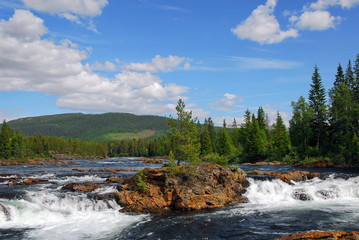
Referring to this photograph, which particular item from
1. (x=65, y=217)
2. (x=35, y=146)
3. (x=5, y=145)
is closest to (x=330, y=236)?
(x=65, y=217)

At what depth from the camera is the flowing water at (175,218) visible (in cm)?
1966

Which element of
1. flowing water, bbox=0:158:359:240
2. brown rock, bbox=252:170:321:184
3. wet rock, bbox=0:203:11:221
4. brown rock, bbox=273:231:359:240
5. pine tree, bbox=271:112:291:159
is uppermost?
pine tree, bbox=271:112:291:159

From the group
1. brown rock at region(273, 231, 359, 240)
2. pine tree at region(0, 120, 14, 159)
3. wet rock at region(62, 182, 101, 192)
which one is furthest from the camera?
pine tree at region(0, 120, 14, 159)

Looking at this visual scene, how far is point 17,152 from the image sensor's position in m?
109

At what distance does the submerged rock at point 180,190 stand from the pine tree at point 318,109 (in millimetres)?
46996

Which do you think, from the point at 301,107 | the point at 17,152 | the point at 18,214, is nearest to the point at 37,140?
the point at 17,152

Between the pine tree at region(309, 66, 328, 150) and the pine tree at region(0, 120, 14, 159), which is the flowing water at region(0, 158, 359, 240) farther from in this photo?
the pine tree at region(0, 120, 14, 159)

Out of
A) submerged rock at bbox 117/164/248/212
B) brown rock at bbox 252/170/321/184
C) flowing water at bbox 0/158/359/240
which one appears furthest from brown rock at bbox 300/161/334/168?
submerged rock at bbox 117/164/248/212

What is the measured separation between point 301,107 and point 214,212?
57.8 m

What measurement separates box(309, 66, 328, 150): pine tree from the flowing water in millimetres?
41266

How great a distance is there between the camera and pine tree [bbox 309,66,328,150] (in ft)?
231

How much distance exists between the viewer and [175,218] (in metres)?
23.8

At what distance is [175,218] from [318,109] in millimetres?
59512

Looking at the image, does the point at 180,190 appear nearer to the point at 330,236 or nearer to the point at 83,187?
the point at 83,187
